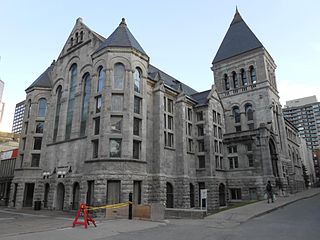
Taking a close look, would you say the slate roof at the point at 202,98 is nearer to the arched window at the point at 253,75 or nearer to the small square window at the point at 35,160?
the arched window at the point at 253,75

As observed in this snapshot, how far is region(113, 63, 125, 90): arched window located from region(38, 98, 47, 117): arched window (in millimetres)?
15122

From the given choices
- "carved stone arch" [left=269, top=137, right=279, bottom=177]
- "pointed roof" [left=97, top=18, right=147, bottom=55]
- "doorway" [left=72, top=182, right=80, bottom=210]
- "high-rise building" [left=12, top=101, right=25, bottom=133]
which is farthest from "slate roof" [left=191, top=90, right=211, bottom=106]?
"high-rise building" [left=12, top=101, right=25, bottom=133]

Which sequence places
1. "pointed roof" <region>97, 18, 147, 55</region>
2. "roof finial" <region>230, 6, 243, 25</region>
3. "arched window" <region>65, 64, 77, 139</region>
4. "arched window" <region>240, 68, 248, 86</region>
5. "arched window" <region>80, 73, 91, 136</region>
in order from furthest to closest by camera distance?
"roof finial" <region>230, 6, 243, 25</region>, "arched window" <region>240, 68, 248, 86</region>, "arched window" <region>65, 64, 77, 139</region>, "arched window" <region>80, 73, 91, 136</region>, "pointed roof" <region>97, 18, 147, 55</region>

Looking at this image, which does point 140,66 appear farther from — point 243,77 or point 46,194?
point 243,77

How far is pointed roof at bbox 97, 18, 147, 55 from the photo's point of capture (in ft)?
93.7

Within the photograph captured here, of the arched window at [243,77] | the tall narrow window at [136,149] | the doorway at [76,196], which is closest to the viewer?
the tall narrow window at [136,149]

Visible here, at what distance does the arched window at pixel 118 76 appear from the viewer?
2734 centimetres

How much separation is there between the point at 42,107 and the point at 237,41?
4127 cm

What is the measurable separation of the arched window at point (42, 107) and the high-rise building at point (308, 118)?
142 m

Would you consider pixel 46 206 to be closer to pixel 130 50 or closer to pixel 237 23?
pixel 130 50

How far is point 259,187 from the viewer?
36.3 meters

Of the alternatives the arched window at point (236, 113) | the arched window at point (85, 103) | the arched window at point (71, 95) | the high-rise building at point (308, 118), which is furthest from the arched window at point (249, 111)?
the high-rise building at point (308, 118)

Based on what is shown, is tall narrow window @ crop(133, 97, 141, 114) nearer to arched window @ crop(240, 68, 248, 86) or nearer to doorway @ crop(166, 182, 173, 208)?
doorway @ crop(166, 182, 173, 208)

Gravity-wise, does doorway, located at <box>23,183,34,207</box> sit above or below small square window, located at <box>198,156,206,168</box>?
below
